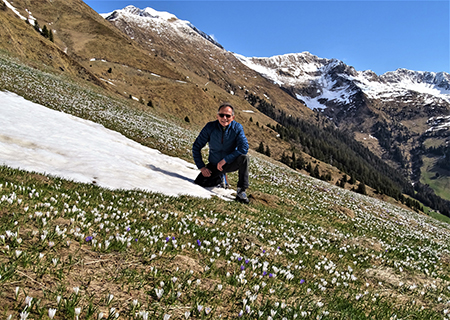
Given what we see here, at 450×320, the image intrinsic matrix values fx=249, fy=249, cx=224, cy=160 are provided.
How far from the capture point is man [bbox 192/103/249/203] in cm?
1034

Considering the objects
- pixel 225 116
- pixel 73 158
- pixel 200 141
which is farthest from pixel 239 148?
pixel 73 158

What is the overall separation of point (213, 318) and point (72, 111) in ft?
79.0

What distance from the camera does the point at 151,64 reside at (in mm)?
116312

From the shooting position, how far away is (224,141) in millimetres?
10727

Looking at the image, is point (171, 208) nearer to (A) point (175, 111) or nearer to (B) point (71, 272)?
(B) point (71, 272)

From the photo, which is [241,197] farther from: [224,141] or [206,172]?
[224,141]

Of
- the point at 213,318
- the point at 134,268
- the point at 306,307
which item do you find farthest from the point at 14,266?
the point at 306,307

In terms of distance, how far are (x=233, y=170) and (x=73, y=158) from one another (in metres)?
6.63

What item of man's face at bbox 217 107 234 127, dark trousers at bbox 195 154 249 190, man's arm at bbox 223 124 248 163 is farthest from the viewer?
dark trousers at bbox 195 154 249 190

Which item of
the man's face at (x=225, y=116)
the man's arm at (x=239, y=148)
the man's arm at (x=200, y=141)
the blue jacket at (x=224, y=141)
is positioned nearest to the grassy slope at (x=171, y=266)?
the man's arm at (x=239, y=148)

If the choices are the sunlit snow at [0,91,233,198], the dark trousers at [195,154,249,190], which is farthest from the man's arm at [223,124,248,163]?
the sunlit snow at [0,91,233,198]

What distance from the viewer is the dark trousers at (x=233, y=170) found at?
35.3 feet

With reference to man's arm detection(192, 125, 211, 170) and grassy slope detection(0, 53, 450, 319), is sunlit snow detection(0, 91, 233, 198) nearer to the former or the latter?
man's arm detection(192, 125, 211, 170)

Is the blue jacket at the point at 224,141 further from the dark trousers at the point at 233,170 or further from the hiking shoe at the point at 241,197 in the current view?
the hiking shoe at the point at 241,197
